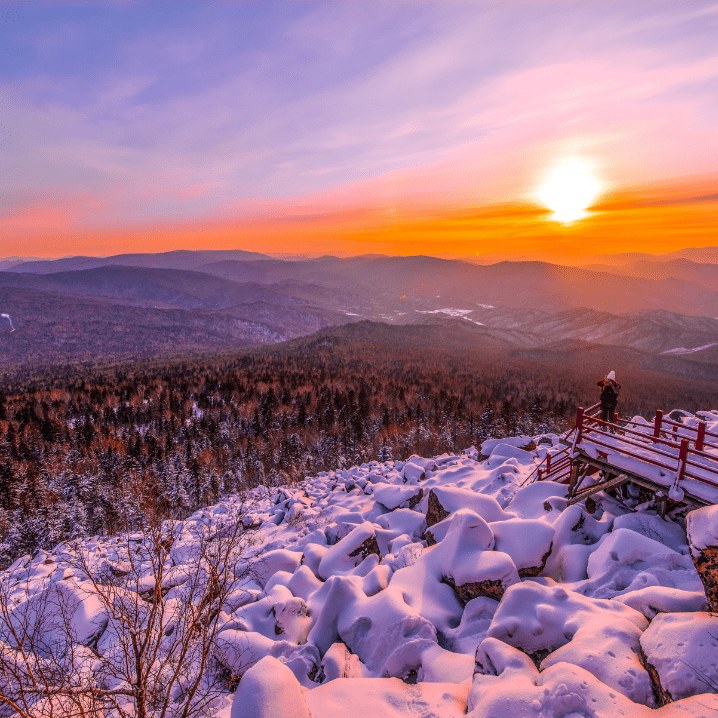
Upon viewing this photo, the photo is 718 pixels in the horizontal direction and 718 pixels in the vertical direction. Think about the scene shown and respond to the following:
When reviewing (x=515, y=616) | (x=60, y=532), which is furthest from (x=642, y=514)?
(x=60, y=532)

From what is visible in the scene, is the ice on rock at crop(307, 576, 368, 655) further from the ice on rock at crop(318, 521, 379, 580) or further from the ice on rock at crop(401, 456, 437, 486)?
the ice on rock at crop(401, 456, 437, 486)

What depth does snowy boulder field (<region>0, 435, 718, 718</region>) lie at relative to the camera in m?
6.14

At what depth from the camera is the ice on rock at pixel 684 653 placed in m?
5.77

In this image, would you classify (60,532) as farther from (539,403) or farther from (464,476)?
(539,403)

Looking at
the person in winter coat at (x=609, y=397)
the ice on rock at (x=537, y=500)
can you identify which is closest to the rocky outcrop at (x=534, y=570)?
the ice on rock at (x=537, y=500)

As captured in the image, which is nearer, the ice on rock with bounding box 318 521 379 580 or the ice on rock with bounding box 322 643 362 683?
the ice on rock with bounding box 322 643 362 683

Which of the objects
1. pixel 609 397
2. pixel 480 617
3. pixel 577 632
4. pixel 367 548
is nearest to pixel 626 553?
pixel 577 632

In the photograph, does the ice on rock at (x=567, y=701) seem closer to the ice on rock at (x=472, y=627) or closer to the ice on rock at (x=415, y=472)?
the ice on rock at (x=472, y=627)

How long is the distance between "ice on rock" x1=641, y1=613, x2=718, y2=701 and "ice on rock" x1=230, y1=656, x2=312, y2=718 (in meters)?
5.99

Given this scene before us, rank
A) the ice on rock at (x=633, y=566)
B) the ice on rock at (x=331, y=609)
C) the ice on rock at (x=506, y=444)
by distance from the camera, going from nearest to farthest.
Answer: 1. the ice on rock at (x=633, y=566)
2. the ice on rock at (x=331, y=609)
3. the ice on rock at (x=506, y=444)

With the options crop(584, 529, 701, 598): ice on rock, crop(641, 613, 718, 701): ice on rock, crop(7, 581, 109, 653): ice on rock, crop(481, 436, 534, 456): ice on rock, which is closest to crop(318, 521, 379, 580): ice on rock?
crop(7, 581, 109, 653): ice on rock

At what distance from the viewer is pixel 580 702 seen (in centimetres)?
579

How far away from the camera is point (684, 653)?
6.07 metres

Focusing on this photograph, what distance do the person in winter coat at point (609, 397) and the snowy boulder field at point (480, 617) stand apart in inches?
163
